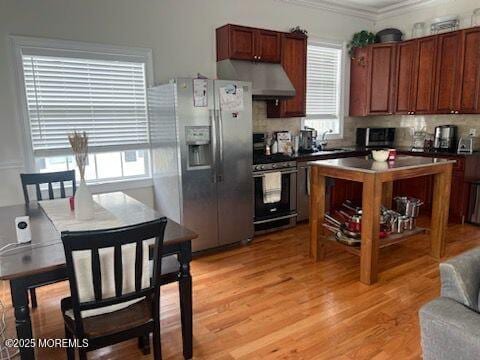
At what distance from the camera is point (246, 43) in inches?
167

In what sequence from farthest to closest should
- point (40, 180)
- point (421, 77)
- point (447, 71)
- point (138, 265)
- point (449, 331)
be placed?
point (421, 77)
point (447, 71)
point (40, 180)
point (138, 265)
point (449, 331)

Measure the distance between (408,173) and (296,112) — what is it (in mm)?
2128

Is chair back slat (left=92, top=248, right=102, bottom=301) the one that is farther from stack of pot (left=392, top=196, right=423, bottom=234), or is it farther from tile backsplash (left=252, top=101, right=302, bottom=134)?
tile backsplash (left=252, top=101, right=302, bottom=134)

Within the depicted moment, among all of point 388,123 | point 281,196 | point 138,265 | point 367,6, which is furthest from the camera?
point 388,123

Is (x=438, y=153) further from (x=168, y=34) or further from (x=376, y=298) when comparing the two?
(x=168, y=34)

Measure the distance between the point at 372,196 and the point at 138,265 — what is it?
1.99 meters

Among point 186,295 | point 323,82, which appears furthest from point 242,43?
point 186,295

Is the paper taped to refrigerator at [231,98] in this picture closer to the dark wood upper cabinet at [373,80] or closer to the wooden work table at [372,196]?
the wooden work table at [372,196]

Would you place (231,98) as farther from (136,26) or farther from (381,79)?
(381,79)

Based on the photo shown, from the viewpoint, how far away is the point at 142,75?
3863 mm

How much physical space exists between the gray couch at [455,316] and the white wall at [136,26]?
3201 mm

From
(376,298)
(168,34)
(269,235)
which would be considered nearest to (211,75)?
(168,34)

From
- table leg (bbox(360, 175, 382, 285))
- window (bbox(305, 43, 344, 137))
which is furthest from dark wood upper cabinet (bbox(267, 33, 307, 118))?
table leg (bbox(360, 175, 382, 285))

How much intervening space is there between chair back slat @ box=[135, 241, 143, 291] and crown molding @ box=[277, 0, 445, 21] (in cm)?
436
